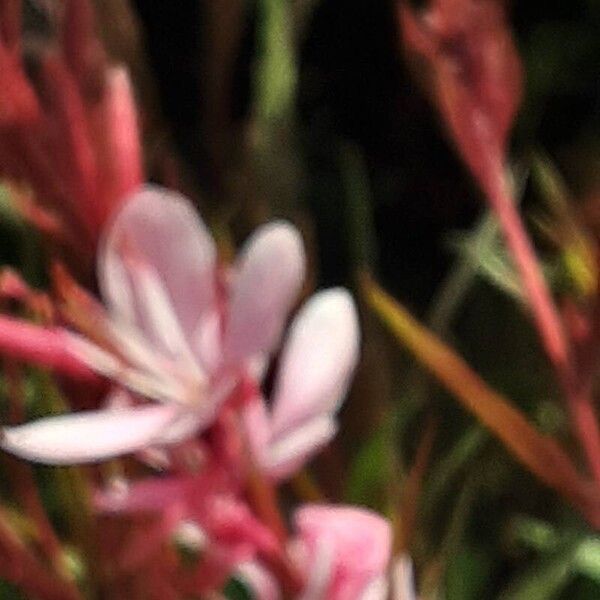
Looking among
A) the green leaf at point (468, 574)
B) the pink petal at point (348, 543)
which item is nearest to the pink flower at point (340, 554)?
the pink petal at point (348, 543)

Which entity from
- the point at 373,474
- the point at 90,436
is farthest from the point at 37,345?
the point at 373,474

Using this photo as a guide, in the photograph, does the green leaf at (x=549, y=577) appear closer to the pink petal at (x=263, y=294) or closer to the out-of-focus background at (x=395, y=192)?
the out-of-focus background at (x=395, y=192)

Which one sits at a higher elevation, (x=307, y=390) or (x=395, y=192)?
(x=307, y=390)

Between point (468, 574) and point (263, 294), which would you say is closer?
point (263, 294)

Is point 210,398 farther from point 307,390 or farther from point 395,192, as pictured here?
point 395,192

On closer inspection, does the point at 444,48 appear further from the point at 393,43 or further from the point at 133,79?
the point at 393,43

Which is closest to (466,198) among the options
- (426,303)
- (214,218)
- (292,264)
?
(426,303)

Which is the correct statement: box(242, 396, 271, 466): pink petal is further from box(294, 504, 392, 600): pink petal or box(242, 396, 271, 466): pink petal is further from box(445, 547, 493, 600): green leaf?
box(445, 547, 493, 600): green leaf
